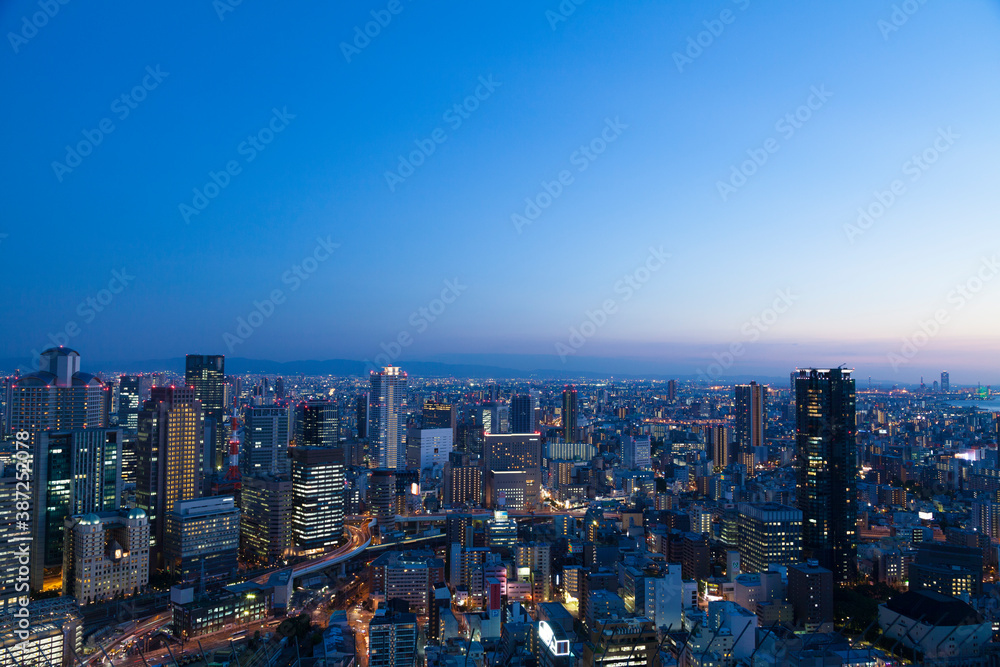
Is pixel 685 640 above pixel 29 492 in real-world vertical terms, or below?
below

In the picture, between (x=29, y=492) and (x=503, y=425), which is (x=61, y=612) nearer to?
(x=29, y=492)

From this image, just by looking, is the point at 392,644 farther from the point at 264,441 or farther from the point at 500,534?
the point at 264,441

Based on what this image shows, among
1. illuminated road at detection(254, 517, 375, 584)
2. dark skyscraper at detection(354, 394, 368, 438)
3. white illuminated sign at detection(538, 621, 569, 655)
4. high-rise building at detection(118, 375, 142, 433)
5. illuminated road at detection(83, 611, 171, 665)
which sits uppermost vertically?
high-rise building at detection(118, 375, 142, 433)

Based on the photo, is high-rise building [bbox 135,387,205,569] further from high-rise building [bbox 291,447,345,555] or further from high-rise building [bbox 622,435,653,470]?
high-rise building [bbox 622,435,653,470]

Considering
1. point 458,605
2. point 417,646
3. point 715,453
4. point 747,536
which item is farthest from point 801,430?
point 715,453

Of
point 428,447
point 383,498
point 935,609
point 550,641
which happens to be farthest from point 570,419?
point 550,641

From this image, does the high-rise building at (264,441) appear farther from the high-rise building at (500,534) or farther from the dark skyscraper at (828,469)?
the dark skyscraper at (828,469)

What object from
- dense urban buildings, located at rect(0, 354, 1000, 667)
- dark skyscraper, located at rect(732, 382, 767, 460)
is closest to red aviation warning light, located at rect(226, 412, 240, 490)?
dense urban buildings, located at rect(0, 354, 1000, 667)
